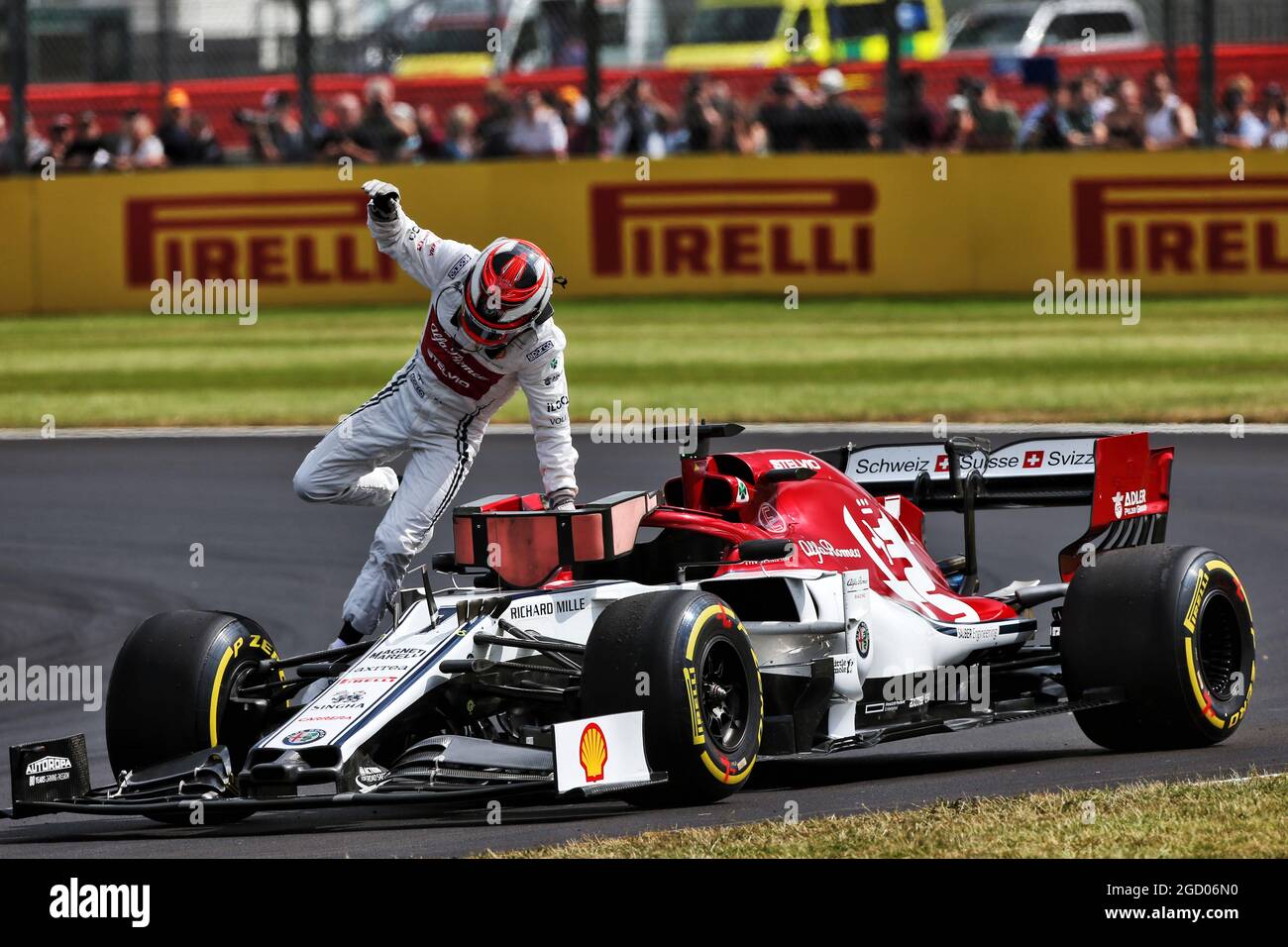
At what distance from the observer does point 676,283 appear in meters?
24.7

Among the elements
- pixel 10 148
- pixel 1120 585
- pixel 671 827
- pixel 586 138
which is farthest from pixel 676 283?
pixel 671 827

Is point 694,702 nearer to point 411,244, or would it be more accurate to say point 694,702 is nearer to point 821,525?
point 821,525

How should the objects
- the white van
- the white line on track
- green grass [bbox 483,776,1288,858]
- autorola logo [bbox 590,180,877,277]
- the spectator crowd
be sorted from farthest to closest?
1. the white van
2. autorola logo [bbox 590,180,877,277]
3. the spectator crowd
4. the white line on track
5. green grass [bbox 483,776,1288,858]

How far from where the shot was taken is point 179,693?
8.18 meters

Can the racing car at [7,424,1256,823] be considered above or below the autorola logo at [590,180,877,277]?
below

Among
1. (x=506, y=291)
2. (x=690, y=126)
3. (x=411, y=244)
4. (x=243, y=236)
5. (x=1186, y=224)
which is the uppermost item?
(x=690, y=126)

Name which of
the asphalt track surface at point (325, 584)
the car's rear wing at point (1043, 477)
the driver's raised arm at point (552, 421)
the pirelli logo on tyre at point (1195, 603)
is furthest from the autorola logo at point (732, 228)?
the pirelli logo on tyre at point (1195, 603)

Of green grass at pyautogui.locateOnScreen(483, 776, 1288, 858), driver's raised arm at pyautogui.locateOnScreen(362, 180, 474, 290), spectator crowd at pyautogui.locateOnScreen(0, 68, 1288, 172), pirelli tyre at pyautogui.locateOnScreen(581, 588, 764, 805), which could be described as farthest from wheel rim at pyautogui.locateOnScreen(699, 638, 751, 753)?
spectator crowd at pyautogui.locateOnScreen(0, 68, 1288, 172)

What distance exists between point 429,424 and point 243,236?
1599cm

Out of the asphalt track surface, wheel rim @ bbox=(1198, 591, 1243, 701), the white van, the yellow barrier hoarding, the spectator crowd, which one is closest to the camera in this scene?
the asphalt track surface

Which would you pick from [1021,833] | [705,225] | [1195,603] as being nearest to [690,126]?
[705,225]

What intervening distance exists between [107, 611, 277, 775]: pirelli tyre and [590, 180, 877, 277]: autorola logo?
1629 centimetres

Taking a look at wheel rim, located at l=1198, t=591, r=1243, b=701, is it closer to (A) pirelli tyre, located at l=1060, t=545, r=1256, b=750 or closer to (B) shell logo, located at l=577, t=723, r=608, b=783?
(A) pirelli tyre, located at l=1060, t=545, r=1256, b=750

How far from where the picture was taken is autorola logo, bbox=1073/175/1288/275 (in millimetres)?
23094
